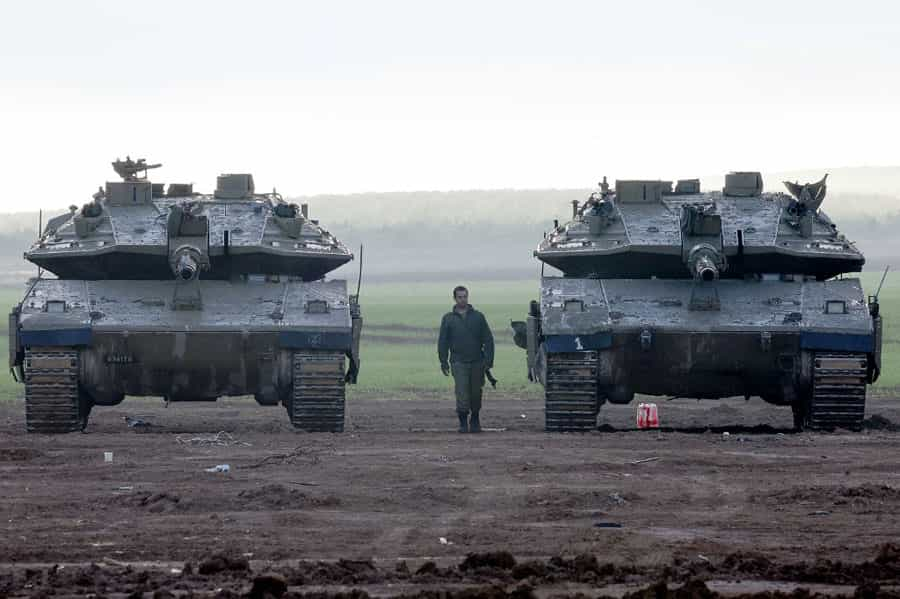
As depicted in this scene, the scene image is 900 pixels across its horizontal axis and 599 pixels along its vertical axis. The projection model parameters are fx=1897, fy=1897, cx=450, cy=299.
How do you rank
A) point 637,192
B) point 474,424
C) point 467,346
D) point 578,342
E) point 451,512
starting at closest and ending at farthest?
1. point 451,512
2. point 578,342
3. point 474,424
4. point 467,346
5. point 637,192

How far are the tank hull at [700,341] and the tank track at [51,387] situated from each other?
5051 millimetres

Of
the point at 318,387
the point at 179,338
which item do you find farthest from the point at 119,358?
the point at 318,387

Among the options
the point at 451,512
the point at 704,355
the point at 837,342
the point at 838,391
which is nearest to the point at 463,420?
the point at 704,355

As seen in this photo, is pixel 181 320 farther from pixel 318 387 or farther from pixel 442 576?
pixel 442 576

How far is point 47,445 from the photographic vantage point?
18.2 metres

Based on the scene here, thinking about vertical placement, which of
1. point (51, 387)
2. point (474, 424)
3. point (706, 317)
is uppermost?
point (706, 317)

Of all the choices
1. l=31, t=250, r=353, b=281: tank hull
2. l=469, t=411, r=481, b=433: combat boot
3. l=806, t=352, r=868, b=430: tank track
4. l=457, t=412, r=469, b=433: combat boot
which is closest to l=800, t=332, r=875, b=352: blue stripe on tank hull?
l=806, t=352, r=868, b=430: tank track

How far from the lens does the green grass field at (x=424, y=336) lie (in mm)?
32594

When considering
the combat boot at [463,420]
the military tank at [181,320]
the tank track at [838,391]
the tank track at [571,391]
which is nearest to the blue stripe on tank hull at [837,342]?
the tank track at [838,391]

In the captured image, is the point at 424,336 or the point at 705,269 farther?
the point at 424,336

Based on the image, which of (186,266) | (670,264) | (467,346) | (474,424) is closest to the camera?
(186,266)

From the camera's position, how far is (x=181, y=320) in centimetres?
2048

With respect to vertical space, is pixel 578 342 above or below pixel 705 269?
below

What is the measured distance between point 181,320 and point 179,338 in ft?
0.88
